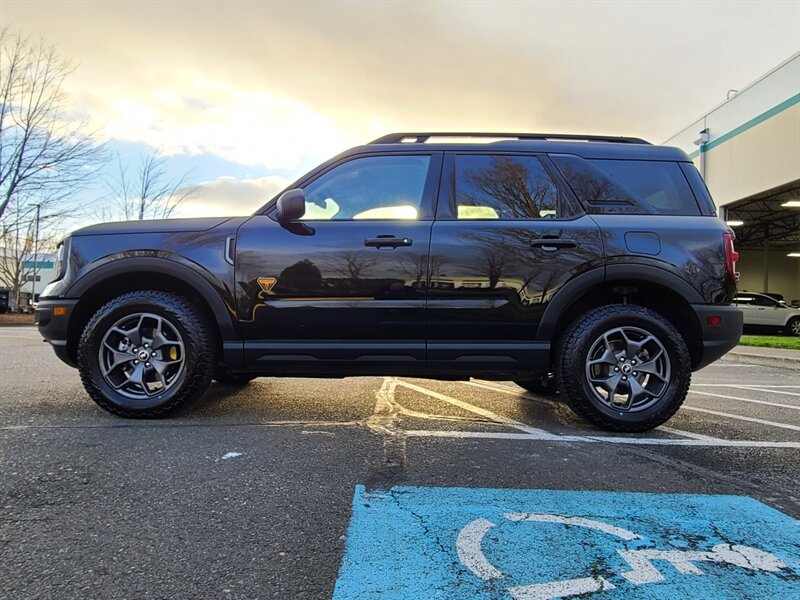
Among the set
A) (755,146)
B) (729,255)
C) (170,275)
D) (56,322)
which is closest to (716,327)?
(729,255)

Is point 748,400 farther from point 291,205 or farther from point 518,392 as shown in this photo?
point 291,205

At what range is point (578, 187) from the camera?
3789 millimetres

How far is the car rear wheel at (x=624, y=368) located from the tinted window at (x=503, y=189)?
879mm

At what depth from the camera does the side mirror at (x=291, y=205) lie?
11.7ft

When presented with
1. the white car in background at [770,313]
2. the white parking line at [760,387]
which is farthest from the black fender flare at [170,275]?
the white car in background at [770,313]

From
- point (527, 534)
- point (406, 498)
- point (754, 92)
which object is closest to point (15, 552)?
point (406, 498)

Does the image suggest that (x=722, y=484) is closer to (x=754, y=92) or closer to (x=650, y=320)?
(x=650, y=320)

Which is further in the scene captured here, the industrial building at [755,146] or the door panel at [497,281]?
the industrial building at [755,146]

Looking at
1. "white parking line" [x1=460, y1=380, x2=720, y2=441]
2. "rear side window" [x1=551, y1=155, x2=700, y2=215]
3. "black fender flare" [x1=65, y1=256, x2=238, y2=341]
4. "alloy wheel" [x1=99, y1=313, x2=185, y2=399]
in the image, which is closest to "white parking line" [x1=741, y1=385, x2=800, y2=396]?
"white parking line" [x1=460, y1=380, x2=720, y2=441]

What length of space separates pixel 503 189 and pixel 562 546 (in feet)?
8.35

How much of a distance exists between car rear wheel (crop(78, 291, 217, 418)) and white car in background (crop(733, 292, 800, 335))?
22403mm

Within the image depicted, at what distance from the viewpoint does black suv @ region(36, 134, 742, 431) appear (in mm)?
3574

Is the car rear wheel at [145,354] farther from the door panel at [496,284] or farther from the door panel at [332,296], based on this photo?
the door panel at [496,284]

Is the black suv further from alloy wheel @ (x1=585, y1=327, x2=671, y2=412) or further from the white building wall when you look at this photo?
the white building wall
